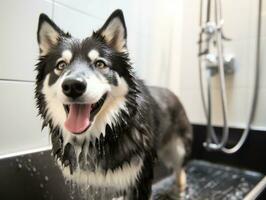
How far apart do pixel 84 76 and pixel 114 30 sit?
136mm

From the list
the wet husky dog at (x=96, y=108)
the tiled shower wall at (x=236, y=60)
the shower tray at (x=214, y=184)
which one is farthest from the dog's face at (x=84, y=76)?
the tiled shower wall at (x=236, y=60)

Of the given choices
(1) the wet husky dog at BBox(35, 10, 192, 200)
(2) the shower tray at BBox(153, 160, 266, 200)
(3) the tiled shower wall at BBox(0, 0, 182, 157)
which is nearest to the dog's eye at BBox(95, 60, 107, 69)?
(1) the wet husky dog at BBox(35, 10, 192, 200)

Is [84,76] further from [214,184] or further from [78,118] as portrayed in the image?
[214,184]

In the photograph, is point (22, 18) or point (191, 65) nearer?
point (22, 18)

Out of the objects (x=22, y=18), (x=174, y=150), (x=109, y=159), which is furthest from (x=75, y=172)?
(x=174, y=150)

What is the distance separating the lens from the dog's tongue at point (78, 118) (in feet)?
1.82

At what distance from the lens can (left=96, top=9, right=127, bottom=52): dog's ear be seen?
0.60m

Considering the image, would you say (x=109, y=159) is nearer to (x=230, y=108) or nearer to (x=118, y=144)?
(x=118, y=144)

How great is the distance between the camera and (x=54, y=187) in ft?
2.56

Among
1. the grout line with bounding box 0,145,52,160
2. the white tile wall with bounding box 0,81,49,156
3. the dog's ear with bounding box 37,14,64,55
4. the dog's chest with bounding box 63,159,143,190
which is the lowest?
the dog's chest with bounding box 63,159,143,190

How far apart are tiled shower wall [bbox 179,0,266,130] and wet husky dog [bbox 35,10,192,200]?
817 mm

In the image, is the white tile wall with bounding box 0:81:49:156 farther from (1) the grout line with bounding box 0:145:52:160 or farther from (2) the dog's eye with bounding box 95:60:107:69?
(2) the dog's eye with bounding box 95:60:107:69

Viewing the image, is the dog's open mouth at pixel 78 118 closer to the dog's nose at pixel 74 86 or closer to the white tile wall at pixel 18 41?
the dog's nose at pixel 74 86

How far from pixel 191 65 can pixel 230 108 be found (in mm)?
299
